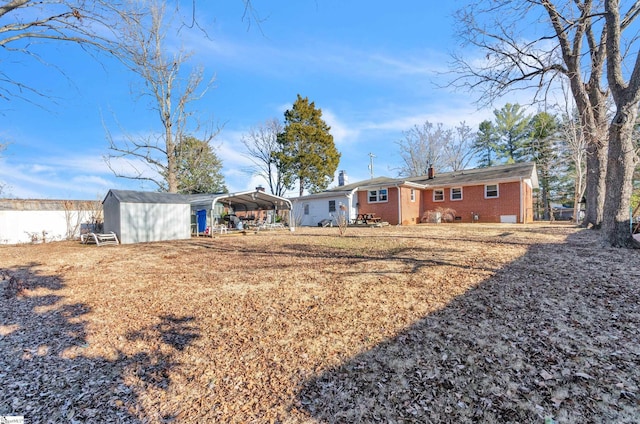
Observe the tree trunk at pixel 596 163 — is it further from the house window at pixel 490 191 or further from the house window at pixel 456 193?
the house window at pixel 456 193

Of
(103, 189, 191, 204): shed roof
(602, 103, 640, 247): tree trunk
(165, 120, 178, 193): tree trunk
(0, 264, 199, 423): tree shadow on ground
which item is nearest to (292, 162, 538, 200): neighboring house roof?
(165, 120, 178, 193): tree trunk

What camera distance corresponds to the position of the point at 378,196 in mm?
20859

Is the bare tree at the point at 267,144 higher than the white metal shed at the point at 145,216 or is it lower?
higher

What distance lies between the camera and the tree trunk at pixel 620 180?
6574mm

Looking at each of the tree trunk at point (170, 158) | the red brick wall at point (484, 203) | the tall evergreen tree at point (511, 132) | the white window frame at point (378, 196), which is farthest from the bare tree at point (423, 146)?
the tree trunk at point (170, 158)

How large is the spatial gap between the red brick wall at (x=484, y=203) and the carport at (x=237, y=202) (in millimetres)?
11390

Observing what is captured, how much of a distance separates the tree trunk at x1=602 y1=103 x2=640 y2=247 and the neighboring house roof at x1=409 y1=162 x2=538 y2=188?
11.6 m

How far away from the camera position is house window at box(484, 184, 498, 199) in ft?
61.6

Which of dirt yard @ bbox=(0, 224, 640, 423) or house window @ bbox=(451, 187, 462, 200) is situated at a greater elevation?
house window @ bbox=(451, 187, 462, 200)

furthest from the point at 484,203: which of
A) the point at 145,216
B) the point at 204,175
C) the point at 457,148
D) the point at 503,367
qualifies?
the point at 204,175

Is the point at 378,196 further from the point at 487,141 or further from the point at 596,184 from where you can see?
the point at 487,141

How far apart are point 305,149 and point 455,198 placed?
15.9 meters

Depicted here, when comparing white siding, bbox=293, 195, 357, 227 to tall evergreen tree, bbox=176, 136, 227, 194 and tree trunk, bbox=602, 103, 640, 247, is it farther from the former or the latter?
tree trunk, bbox=602, 103, 640, 247

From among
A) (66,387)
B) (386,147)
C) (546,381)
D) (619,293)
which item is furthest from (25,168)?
(386,147)
